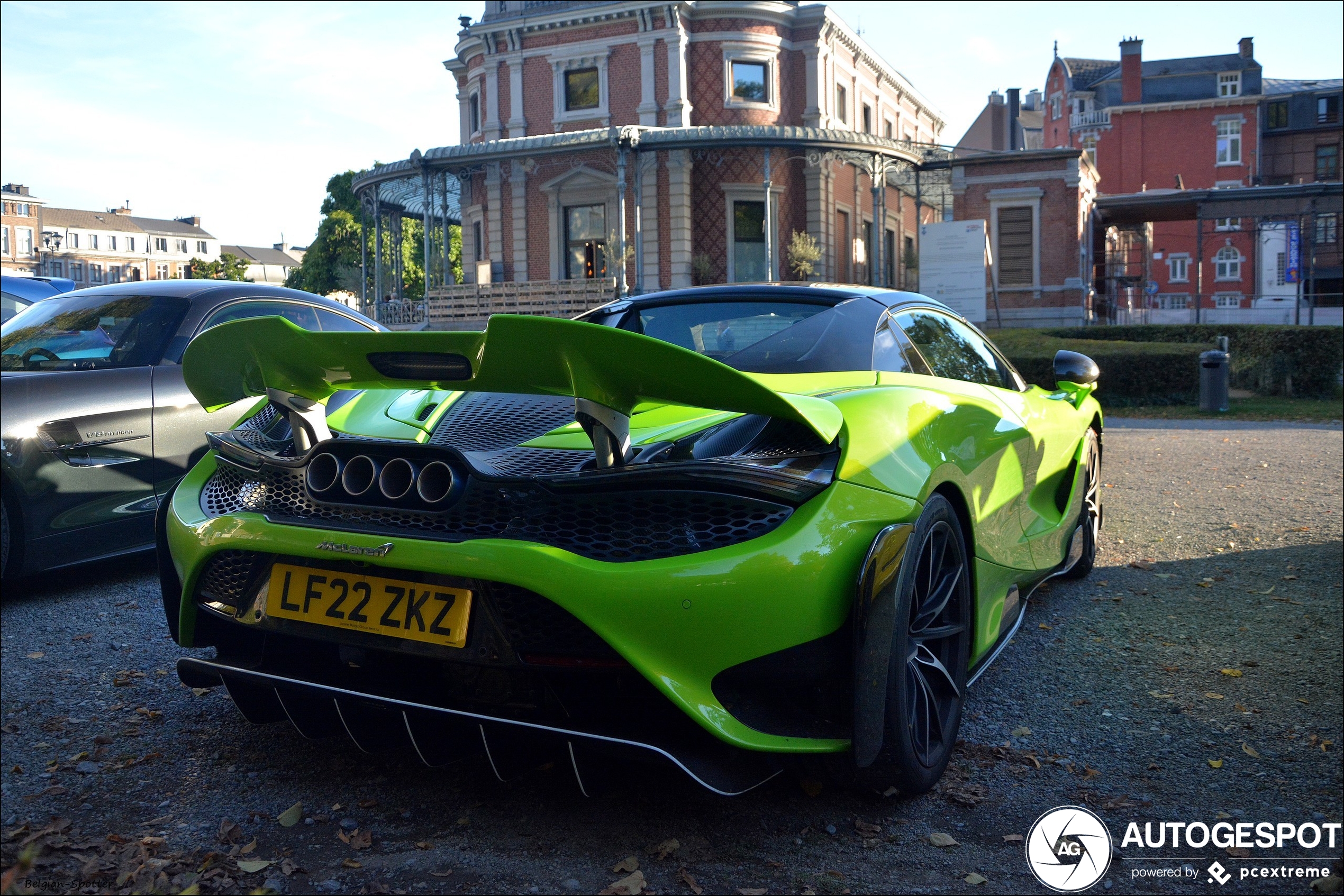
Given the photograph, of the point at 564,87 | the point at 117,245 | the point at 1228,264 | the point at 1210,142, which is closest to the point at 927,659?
the point at 564,87

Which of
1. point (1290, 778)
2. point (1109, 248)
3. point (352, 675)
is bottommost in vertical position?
point (1290, 778)

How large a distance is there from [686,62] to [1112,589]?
27986mm

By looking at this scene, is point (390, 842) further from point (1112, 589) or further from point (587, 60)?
point (587, 60)

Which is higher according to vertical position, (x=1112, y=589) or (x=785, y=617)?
(x=785, y=617)

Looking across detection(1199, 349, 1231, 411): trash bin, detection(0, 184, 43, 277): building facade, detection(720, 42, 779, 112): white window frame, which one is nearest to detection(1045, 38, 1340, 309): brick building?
detection(720, 42, 779, 112): white window frame

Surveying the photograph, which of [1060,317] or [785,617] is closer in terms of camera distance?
[785,617]

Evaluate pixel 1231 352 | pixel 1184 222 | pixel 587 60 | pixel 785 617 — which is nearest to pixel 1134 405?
pixel 1231 352

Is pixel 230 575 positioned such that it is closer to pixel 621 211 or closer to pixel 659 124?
pixel 621 211

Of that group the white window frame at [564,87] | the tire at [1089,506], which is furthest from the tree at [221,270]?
the tire at [1089,506]

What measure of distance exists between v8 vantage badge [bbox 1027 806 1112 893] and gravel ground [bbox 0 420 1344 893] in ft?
0.10

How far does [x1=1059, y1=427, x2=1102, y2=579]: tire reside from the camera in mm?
4625

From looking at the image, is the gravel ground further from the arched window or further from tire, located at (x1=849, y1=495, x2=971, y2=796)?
the arched window

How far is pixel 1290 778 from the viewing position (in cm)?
265

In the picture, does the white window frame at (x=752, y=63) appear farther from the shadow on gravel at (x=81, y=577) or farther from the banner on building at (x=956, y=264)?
the shadow on gravel at (x=81, y=577)
